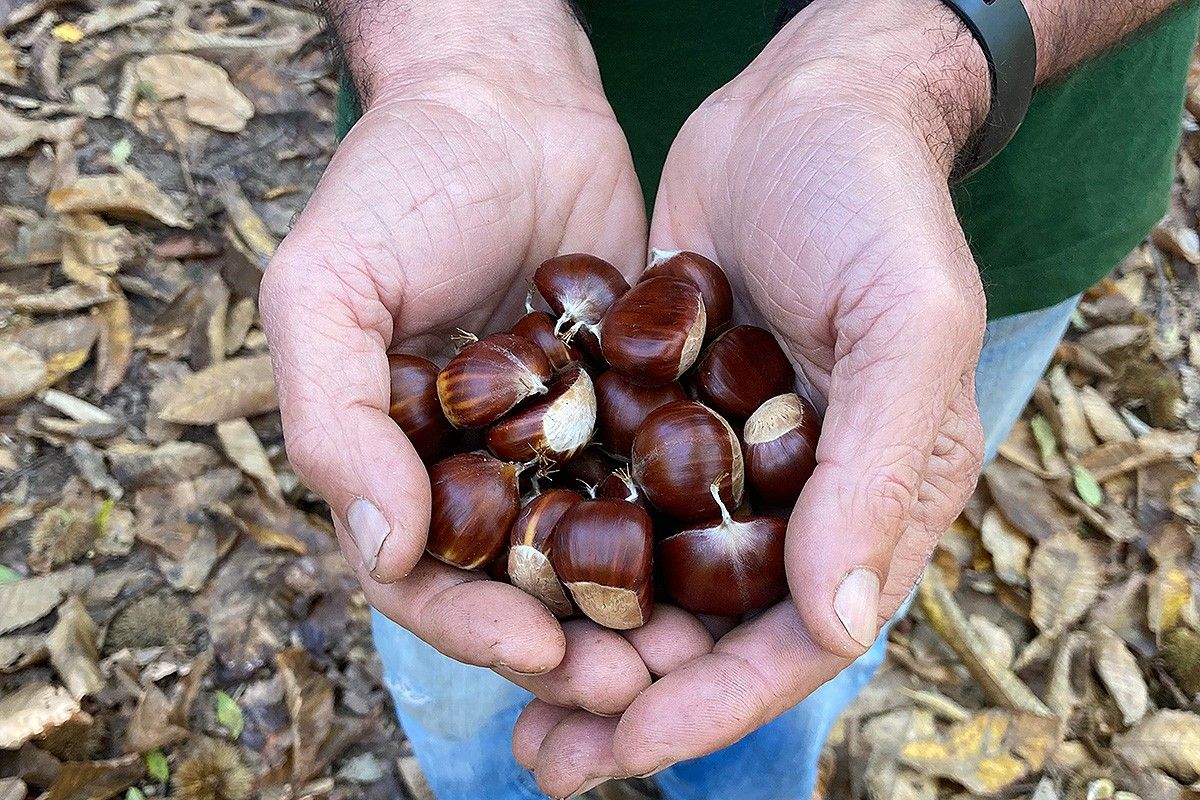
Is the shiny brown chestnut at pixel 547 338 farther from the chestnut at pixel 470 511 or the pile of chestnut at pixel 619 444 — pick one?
the chestnut at pixel 470 511

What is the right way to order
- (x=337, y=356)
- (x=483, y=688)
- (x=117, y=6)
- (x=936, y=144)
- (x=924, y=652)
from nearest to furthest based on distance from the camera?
(x=337, y=356), (x=936, y=144), (x=483, y=688), (x=924, y=652), (x=117, y=6)

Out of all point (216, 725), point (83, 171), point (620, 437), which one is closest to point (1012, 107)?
point (620, 437)

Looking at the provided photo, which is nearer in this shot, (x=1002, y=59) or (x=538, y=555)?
(x=538, y=555)

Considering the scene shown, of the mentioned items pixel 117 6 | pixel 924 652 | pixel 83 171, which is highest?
pixel 117 6

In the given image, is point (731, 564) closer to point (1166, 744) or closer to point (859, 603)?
point (859, 603)

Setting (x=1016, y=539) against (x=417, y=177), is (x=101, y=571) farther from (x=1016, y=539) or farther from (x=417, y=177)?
(x=1016, y=539)

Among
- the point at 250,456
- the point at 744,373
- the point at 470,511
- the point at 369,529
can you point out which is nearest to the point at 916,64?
the point at 744,373

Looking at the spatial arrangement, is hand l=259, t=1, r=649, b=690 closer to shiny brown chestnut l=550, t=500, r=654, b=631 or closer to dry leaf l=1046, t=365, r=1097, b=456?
shiny brown chestnut l=550, t=500, r=654, b=631
